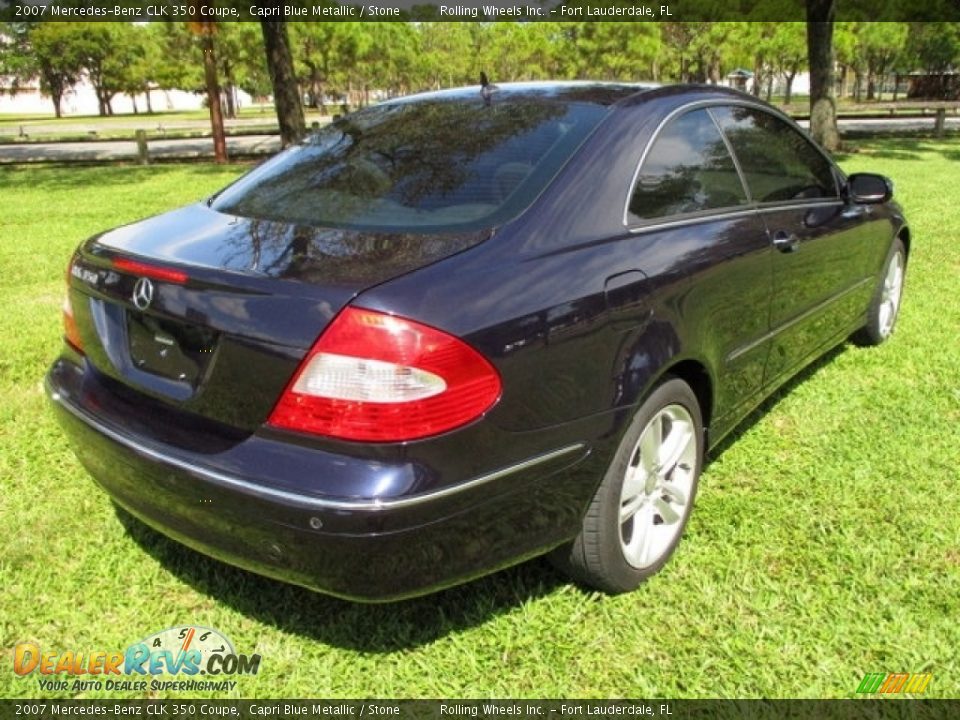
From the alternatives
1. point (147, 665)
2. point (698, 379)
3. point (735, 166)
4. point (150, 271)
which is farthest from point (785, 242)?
point (147, 665)

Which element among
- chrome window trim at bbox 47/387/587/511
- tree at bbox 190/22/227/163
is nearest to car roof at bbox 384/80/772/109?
chrome window trim at bbox 47/387/587/511

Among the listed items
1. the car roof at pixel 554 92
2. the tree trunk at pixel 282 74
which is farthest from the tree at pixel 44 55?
the car roof at pixel 554 92

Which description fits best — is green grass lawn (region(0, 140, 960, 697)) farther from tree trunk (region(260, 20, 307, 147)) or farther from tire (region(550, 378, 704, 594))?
tree trunk (region(260, 20, 307, 147))

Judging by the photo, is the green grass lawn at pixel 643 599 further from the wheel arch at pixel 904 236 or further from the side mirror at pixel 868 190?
the wheel arch at pixel 904 236

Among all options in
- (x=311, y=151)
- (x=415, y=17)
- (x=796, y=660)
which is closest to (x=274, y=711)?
(x=796, y=660)

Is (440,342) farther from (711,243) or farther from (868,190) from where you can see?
(868,190)

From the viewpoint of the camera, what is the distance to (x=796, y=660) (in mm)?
2338

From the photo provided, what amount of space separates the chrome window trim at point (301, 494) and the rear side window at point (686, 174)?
2.91 feet

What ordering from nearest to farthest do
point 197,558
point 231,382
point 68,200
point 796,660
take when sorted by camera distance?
point 231,382 → point 796,660 → point 197,558 → point 68,200

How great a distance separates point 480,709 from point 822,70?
1686 centimetres

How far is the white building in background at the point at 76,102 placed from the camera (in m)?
69.6

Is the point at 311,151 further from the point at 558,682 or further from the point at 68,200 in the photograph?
the point at 68,200

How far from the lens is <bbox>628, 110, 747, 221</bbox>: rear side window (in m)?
2.59

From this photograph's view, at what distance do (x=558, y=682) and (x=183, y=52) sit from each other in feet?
194
